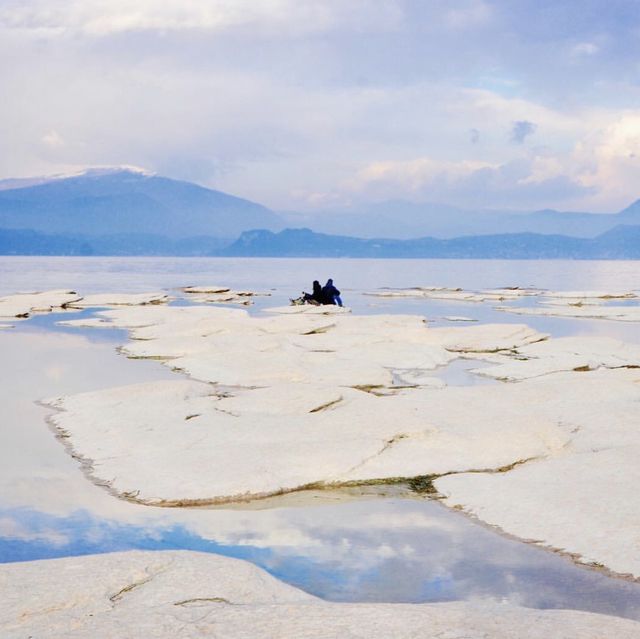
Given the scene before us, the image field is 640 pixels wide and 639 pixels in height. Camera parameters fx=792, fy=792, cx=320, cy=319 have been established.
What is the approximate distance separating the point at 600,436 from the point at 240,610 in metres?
5.97

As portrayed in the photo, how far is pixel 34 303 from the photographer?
108 ft

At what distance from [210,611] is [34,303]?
30562mm

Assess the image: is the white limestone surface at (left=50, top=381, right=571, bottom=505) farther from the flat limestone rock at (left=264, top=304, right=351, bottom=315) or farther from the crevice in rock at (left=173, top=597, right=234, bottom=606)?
the flat limestone rock at (left=264, top=304, right=351, bottom=315)

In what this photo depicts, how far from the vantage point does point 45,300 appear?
3484cm

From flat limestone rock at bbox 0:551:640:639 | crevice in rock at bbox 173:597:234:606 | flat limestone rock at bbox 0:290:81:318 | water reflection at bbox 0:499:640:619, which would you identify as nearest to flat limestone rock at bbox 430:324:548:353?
water reflection at bbox 0:499:640:619

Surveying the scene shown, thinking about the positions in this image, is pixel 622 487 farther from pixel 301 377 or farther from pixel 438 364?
pixel 438 364

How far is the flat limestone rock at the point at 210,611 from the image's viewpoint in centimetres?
422

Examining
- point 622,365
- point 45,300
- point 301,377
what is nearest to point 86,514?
point 301,377

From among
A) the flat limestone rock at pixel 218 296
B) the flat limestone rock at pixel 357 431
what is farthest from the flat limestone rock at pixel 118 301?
the flat limestone rock at pixel 357 431

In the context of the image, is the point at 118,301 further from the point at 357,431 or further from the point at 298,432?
the point at 357,431

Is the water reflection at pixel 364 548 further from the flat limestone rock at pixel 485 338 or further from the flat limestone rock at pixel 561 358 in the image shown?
the flat limestone rock at pixel 485 338

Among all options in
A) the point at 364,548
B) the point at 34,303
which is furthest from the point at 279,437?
the point at 34,303

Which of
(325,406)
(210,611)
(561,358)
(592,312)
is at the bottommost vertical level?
(210,611)

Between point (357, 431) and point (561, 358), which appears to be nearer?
point (357, 431)
